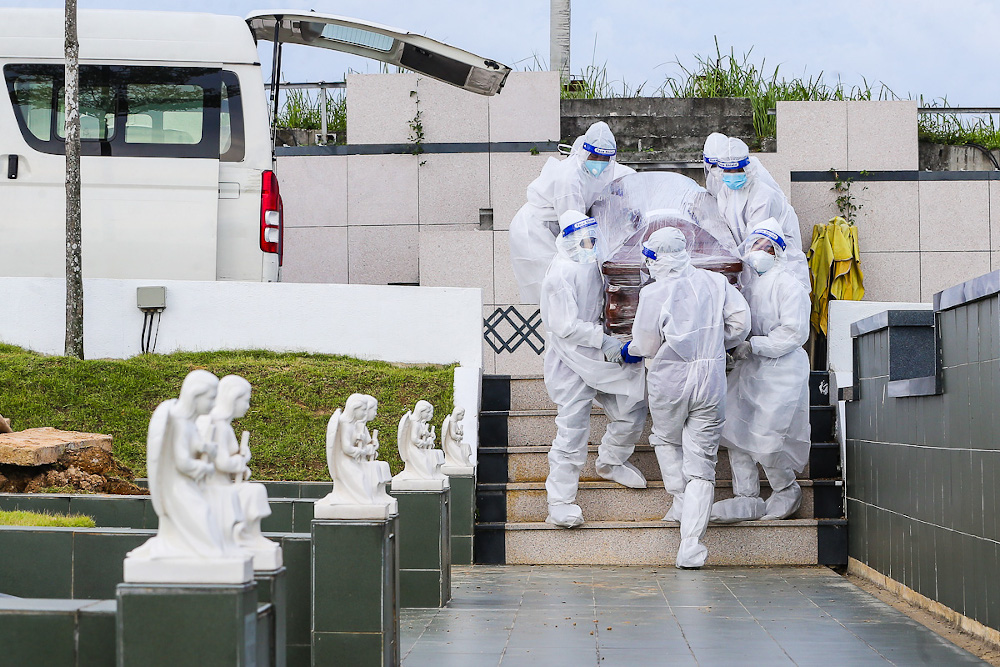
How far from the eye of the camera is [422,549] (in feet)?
21.7

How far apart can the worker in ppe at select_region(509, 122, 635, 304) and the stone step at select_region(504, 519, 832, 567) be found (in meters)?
2.50

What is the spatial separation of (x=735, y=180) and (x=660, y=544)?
2922 mm

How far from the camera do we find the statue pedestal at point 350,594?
452cm

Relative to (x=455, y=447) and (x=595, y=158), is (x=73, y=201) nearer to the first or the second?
(x=455, y=447)

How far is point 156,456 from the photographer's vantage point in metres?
2.97

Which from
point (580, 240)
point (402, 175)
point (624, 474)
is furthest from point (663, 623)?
point (402, 175)

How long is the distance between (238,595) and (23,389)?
7.25 metres

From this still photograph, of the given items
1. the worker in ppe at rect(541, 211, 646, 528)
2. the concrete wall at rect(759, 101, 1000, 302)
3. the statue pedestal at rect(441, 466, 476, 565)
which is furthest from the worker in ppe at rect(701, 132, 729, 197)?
the concrete wall at rect(759, 101, 1000, 302)

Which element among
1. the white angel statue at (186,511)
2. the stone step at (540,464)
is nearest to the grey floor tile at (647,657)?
the white angel statue at (186,511)

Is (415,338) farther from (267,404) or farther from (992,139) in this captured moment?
(992,139)

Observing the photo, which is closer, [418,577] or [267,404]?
[418,577]

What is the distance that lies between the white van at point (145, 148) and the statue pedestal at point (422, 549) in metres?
4.69

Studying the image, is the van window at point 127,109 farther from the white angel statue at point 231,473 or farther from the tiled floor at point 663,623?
the white angel statue at point 231,473

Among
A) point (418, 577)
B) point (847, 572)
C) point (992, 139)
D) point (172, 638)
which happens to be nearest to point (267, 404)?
point (418, 577)
